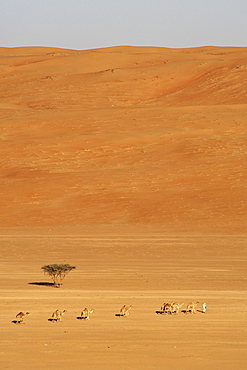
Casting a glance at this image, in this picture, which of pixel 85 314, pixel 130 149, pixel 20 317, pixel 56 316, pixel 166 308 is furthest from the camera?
pixel 130 149

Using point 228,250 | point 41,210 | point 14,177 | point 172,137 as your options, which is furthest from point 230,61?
point 228,250

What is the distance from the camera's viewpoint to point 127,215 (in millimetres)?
26297

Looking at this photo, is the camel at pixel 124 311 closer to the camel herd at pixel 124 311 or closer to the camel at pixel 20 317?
the camel herd at pixel 124 311

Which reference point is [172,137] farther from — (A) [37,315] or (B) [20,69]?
(B) [20,69]

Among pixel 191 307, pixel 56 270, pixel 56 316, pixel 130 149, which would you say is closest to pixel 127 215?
pixel 130 149

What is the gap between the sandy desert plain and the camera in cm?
943

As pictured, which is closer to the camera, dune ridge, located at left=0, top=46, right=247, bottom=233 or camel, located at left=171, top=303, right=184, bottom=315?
Result: camel, located at left=171, top=303, right=184, bottom=315

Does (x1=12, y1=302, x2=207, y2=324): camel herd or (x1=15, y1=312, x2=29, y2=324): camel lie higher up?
(x1=12, y1=302, x2=207, y2=324): camel herd

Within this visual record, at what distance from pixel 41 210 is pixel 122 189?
163 inches

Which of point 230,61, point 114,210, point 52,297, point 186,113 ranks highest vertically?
point 230,61

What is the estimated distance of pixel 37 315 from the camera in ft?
36.3

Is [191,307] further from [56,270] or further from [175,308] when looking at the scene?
[56,270]

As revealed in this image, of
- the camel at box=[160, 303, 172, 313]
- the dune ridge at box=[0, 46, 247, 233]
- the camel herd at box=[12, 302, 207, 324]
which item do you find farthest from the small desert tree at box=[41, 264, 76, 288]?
the dune ridge at box=[0, 46, 247, 233]

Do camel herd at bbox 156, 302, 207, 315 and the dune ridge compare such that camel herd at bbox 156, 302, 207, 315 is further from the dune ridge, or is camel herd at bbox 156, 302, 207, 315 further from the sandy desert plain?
the dune ridge
